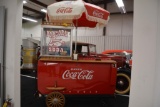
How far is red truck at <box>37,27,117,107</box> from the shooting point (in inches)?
142

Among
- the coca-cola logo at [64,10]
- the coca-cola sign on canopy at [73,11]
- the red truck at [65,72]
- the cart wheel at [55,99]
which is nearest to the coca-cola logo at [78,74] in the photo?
the red truck at [65,72]

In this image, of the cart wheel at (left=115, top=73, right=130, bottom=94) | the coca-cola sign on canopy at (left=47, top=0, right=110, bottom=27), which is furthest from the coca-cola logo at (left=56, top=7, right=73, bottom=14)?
the cart wheel at (left=115, top=73, right=130, bottom=94)

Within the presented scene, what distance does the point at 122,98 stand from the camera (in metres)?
4.75

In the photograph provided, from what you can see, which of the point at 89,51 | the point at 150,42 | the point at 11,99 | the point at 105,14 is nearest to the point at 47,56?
the point at 11,99

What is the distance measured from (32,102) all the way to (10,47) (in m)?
1.89

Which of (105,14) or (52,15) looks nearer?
(52,15)

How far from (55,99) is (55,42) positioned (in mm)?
1421

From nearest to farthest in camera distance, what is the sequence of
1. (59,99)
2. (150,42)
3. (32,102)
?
(150,42) < (59,99) < (32,102)

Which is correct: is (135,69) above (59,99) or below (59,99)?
above

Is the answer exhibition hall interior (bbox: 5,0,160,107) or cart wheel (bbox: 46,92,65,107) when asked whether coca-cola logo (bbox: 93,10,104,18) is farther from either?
cart wheel (bbox: 46,92,65,107)

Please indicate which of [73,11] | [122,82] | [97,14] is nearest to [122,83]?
[122,82]

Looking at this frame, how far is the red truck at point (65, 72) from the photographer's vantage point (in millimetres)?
3605

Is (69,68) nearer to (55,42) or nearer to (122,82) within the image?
(55,42)

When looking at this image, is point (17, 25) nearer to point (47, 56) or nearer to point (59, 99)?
point (47, 56)
